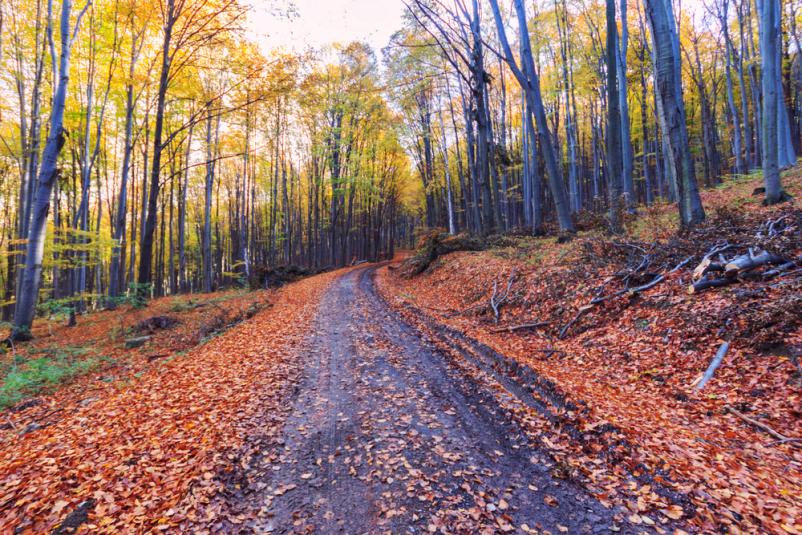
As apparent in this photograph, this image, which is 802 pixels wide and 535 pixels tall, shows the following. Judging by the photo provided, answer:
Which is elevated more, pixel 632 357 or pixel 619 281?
pixel 619 281

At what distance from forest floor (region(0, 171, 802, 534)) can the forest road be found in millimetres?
20

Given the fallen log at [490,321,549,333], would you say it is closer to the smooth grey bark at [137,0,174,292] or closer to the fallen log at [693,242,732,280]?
the fallen log at [693,242,732,280]

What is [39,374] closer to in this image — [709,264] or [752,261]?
[709,264]

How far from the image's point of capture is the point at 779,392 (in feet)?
13.0

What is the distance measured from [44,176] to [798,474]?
49.4ft

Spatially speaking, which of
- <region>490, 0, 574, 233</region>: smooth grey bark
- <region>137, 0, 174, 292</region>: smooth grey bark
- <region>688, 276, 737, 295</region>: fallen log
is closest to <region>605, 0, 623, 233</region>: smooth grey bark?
<region>490, 0, 574, 233</region>: smooth grey bark

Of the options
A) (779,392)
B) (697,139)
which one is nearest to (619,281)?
(779,392)

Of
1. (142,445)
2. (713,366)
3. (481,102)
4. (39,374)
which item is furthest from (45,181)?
(713,366)

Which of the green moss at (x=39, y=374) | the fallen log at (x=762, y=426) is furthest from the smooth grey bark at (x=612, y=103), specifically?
the green moss at (x=39, y=374)

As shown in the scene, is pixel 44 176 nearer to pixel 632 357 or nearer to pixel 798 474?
pixel 632 357

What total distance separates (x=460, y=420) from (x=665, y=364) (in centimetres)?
337

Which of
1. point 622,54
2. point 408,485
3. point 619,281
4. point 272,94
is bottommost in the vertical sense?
point 408,485

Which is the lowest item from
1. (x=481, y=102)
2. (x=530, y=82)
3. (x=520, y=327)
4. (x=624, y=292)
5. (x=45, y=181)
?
(x=520, y=327)

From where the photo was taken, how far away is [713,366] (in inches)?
182
